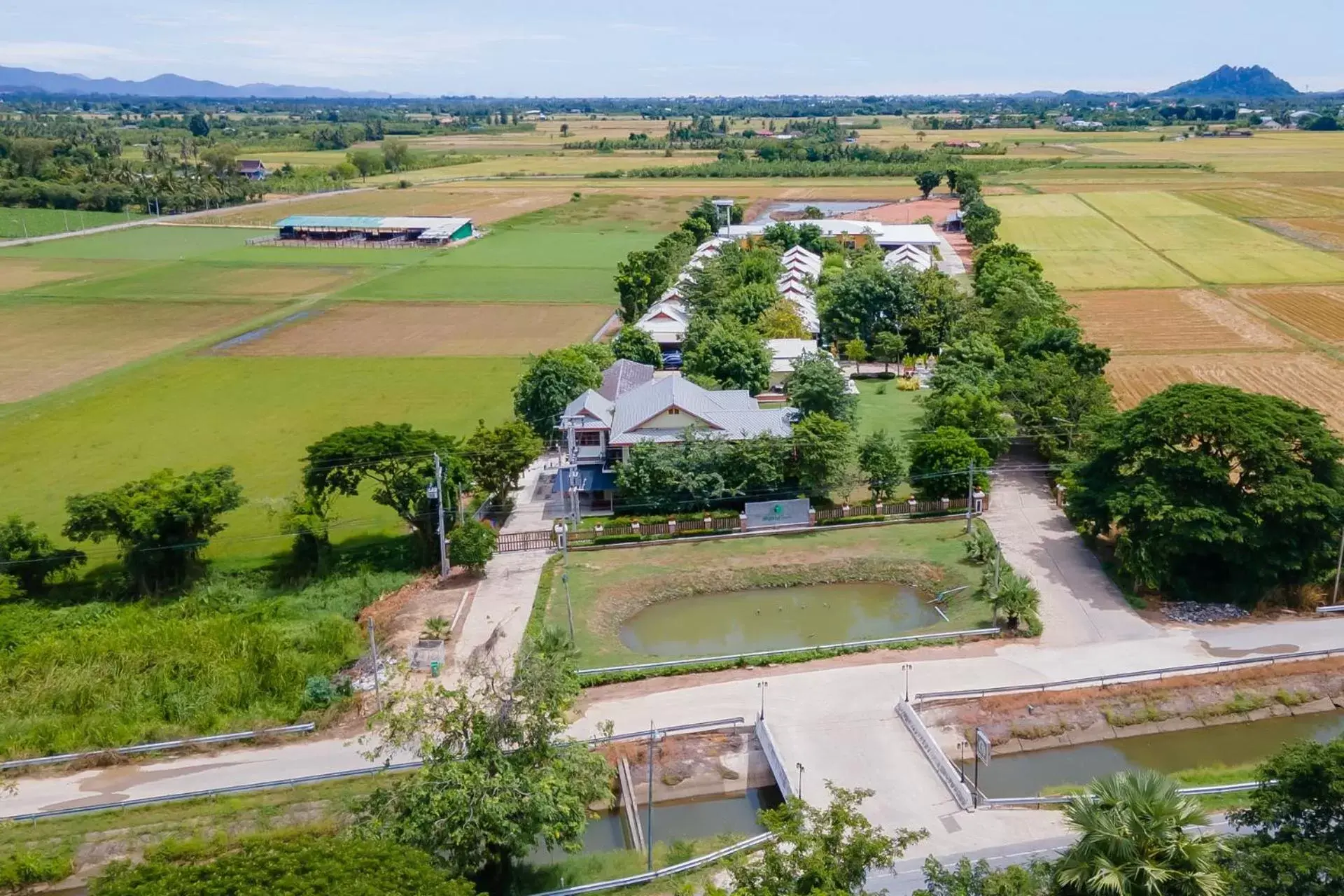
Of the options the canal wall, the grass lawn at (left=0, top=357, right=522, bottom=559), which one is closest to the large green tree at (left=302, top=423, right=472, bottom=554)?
the grass lawn at (left=0, top=357, right=522, bottom=559)

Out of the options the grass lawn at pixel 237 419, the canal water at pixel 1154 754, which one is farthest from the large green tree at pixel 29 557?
the canal water at pixel 1154 754

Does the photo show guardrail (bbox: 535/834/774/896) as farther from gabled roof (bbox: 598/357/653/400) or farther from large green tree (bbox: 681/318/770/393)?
large green tree (bbox: 681/318/770/393)

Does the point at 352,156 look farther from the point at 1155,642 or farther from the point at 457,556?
the point at 1155,642

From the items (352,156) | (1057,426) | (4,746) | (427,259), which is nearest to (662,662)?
(4,746)

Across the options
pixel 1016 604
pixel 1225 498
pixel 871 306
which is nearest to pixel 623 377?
pixel 871 306

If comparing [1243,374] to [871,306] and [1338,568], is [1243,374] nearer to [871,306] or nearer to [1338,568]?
[871,306]

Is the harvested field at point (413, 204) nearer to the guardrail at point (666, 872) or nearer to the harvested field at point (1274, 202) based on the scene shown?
the harvested field at point (1274, 202)
